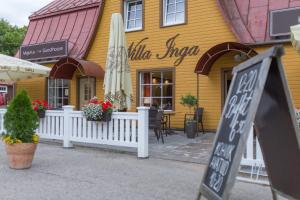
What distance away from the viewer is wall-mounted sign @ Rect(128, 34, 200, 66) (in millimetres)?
12576

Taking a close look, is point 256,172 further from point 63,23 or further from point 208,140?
point 63,23

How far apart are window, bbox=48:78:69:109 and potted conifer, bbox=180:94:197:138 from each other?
6.11 m

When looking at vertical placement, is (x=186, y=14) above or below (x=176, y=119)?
above

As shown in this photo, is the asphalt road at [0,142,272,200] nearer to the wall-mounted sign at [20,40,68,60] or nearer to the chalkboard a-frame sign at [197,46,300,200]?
the chalkboard a-frame sign at [197,46,300,200]

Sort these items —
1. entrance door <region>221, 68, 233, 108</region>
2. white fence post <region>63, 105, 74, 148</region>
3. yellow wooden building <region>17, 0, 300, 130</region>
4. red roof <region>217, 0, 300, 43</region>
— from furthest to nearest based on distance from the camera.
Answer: entrance door <region>221, 68, 233, 108</region>
yellow wooden building <region>17, 0, 300, 130</region>
red roof <region>217, 0, 300, 43</region>
white fence post <region>63, 105, 74, 148</region>

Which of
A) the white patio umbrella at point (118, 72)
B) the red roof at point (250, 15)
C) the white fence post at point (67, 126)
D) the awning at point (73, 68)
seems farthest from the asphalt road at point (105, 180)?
the awning at point (73, 68)

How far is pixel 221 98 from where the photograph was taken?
11914 mm

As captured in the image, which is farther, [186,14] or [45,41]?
[45,41]

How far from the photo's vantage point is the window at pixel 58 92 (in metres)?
16.1

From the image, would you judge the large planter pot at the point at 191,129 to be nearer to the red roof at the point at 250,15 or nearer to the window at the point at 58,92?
the red roof at the point at 250,15

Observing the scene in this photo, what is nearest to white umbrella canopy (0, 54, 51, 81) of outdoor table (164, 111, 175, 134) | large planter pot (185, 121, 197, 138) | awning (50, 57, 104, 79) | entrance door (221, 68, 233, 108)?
awning (50, 57, 104, 79)

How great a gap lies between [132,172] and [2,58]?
8.91m

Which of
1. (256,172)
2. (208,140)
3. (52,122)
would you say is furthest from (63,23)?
(256,172)

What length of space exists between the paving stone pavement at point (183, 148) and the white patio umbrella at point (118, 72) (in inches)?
55.8
